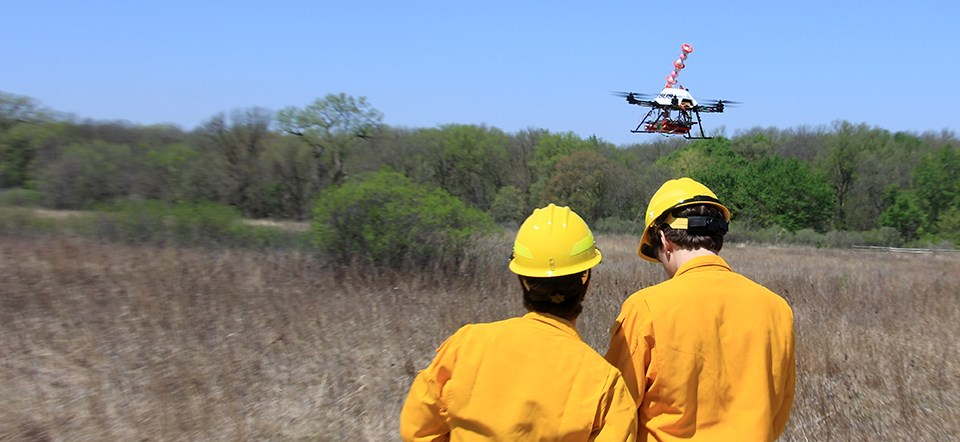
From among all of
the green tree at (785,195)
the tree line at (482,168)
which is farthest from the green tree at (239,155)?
the green tree at (785,195)

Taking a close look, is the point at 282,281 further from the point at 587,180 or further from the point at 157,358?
the point at 587,180

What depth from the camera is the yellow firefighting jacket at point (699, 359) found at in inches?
75.6

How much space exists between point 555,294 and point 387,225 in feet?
37.3

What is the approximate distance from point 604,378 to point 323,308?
336 inches

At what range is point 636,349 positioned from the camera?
1927 millimetres

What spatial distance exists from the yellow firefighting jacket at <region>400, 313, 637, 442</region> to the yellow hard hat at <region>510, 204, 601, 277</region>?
0.47 feet

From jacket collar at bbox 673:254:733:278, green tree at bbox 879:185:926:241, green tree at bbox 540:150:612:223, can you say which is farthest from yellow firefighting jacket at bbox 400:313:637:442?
green tree at bbox 879:185:926:241

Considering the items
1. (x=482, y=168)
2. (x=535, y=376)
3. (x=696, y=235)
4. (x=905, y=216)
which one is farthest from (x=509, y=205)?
(x=535, y=376)

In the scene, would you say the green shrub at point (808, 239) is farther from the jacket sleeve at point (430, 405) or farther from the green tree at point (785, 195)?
the jacket sleeve at point (430, 405)

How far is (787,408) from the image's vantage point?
2119 mm

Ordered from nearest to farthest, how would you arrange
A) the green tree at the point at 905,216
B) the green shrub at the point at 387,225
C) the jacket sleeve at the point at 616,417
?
the jacket sleeve at the point at 616,417
the green shrub at the point at 387,225
the green tree at the point at 905,216

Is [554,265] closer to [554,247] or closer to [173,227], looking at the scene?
[554,247]

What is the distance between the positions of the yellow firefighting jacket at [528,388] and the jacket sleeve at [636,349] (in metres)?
0.21

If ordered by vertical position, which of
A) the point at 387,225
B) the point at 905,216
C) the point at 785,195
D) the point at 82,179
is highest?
the point at 82,179
